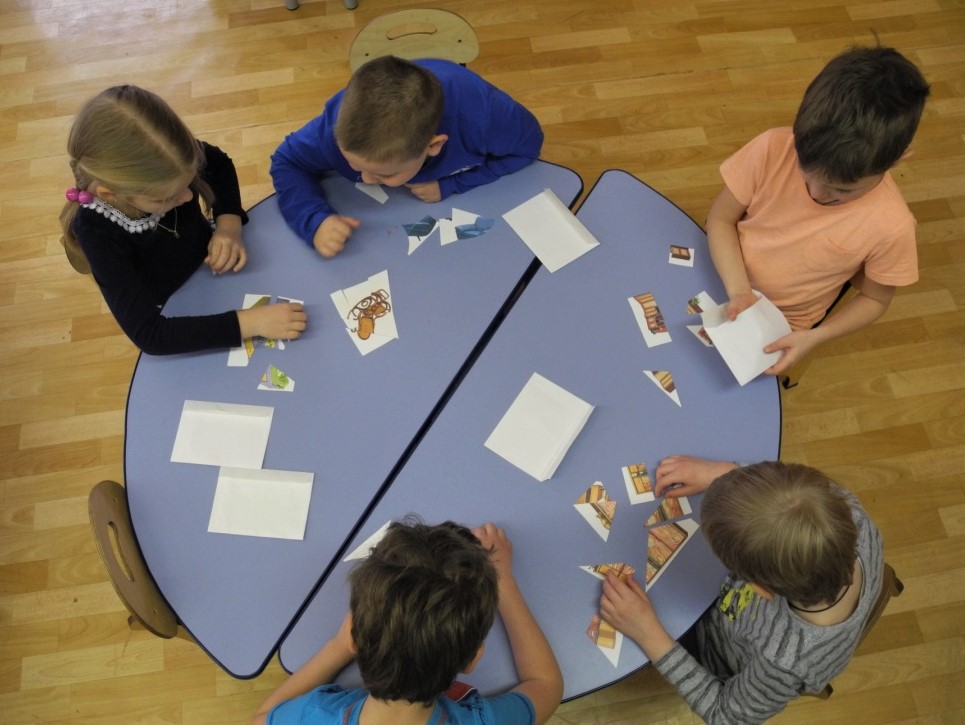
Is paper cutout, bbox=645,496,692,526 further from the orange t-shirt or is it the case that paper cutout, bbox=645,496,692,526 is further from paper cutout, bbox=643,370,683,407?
the orange t-shirt

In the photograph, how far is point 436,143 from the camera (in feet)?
6.64

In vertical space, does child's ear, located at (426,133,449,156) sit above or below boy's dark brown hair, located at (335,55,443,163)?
below

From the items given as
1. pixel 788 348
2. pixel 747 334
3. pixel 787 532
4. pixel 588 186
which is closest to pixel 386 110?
pixel 747 334

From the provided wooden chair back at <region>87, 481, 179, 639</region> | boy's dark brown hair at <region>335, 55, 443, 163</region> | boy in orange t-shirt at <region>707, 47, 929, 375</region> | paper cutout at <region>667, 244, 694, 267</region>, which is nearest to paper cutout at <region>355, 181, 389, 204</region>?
boy's dark brown hair at <region>335, 55, 443, 163</region>

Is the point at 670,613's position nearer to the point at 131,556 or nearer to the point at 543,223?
the point at 543,223

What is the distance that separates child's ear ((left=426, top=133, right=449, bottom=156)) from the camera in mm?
2012

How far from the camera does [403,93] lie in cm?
186

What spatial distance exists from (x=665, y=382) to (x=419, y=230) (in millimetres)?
794

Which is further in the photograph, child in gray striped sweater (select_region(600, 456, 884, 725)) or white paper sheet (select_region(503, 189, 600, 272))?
white paper sheet (select_region(503, 189, 600, 272))

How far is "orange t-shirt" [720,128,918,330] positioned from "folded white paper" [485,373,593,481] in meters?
0.71

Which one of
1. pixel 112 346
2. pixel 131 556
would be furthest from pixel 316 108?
pixel 131 556

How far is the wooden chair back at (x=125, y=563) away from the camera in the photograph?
1.60 m

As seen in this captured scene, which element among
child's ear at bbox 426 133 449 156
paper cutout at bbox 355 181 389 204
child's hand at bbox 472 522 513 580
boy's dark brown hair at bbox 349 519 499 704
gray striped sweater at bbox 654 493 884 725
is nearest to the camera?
boy's dark brown hair at bbox 349 519 499 704

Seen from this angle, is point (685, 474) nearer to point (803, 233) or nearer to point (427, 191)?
point (803, 233)
